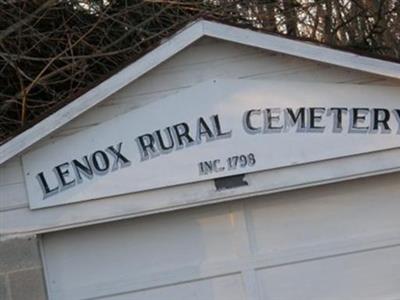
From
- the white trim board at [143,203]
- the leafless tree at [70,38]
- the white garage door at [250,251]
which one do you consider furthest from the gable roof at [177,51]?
the leafless tree at [70,38]

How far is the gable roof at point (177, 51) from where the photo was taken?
5.66 meters

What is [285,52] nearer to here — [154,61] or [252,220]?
[154,61]

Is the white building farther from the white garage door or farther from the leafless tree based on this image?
the leafless tree

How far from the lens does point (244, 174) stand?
19.1 ft

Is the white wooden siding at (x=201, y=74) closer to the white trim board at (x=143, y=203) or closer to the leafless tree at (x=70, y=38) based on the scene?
the white trim board at (x=143, y=203)

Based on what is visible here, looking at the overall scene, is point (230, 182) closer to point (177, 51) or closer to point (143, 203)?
point (143, 203)

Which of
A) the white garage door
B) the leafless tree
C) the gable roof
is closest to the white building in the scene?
the gable roof

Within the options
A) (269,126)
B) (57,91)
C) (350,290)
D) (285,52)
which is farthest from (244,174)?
(57,91)

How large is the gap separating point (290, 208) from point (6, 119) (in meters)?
4.04

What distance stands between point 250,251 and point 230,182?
73 centimetres

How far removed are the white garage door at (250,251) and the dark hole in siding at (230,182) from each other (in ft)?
1.43

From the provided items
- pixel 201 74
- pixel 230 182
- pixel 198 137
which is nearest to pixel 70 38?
pixel 201 74

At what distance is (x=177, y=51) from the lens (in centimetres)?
574

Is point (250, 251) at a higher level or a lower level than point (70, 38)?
lower
